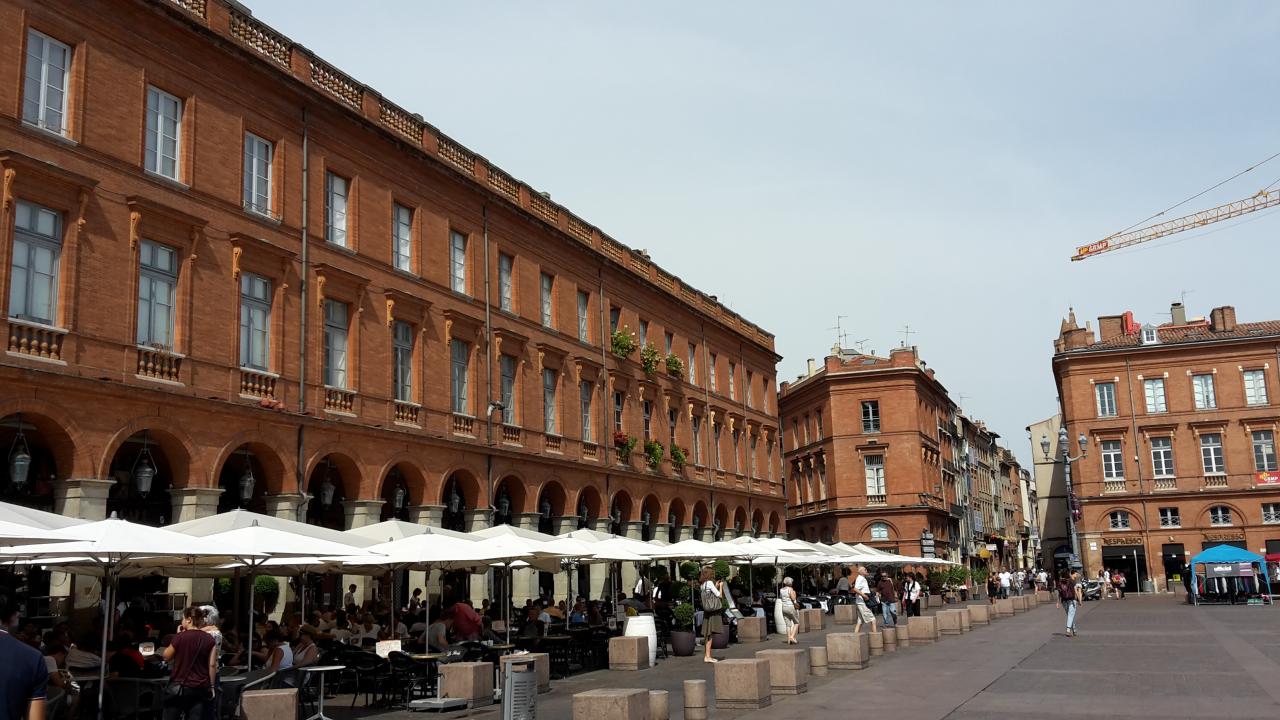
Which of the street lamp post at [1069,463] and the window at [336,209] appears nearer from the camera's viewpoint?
the window at [336,209]

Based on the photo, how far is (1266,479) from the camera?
59.1 m

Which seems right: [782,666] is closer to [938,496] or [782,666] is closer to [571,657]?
[571,657]

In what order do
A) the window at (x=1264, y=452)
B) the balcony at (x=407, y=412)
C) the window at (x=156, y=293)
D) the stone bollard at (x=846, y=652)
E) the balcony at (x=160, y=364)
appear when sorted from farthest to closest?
the window at (x=1264, y=452) < the balcony at (x=407, y=412) < the window at (x=156, y=293) < the balcony at (x=160, y=364) < the stone bollard at (x=846, y=652)

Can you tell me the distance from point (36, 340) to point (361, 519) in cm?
856

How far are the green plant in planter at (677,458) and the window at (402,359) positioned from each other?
16.2m

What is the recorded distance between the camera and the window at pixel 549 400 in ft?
108

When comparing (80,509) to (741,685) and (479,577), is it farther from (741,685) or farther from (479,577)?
(479,577)

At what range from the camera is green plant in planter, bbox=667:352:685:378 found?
4156cm

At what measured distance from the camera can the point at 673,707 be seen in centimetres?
1519

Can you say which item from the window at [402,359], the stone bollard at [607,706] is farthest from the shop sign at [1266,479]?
the stone bollard at [607,706]

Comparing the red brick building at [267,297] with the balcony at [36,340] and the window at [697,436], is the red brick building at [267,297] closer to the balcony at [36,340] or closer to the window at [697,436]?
the balcony at [36,340]

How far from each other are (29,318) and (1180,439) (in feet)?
195

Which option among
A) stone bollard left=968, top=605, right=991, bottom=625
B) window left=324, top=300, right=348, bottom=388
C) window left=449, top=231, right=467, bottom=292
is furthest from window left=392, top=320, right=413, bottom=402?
stone bollard left=968, top=605, right=991, bottom=625

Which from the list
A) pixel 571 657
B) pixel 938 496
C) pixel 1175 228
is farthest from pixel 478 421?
pixel 1175 228
